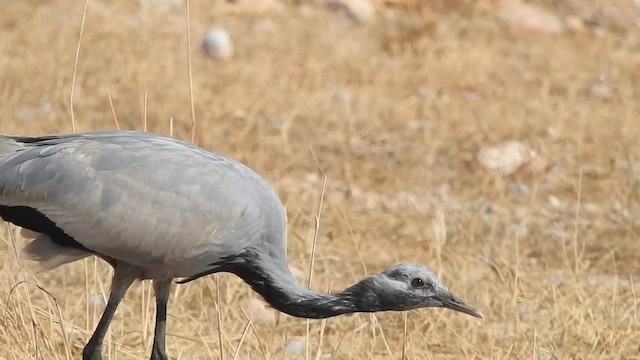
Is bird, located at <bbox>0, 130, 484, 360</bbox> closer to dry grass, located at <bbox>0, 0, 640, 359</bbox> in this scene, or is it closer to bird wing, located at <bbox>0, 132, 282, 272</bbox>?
bird wing, located at <bbox>0, 132, 282, 272</bbox>

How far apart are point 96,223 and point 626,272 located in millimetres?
3202

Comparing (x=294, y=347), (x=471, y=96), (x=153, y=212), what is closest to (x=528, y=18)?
(x=471, y=96)

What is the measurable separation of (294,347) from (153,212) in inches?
45.7

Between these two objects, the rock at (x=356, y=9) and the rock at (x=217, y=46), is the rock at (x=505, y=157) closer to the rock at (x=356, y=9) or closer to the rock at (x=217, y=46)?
the rock at (x=217, y=46)

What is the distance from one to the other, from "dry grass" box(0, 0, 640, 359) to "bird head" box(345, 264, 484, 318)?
0.40 metres

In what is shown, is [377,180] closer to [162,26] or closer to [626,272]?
[626,272]

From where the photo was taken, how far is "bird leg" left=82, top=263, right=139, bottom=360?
14.2 ft

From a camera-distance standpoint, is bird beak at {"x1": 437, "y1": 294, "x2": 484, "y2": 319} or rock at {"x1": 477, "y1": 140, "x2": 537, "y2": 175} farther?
rock at {"x1": 477, "y1": 140, "x2": 537, "y2": 175}

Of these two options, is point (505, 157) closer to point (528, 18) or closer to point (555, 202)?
point (555, 202)

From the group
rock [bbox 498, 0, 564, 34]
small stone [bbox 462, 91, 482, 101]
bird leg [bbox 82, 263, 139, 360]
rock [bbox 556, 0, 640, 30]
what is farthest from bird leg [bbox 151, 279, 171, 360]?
rock [bbox 556, 0, 640, 30]

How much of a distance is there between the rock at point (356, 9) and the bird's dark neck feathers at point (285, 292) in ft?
21.7

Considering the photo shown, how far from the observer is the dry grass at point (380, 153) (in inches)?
206

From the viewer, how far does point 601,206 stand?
25.2 ft

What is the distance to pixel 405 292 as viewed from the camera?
4.22m
